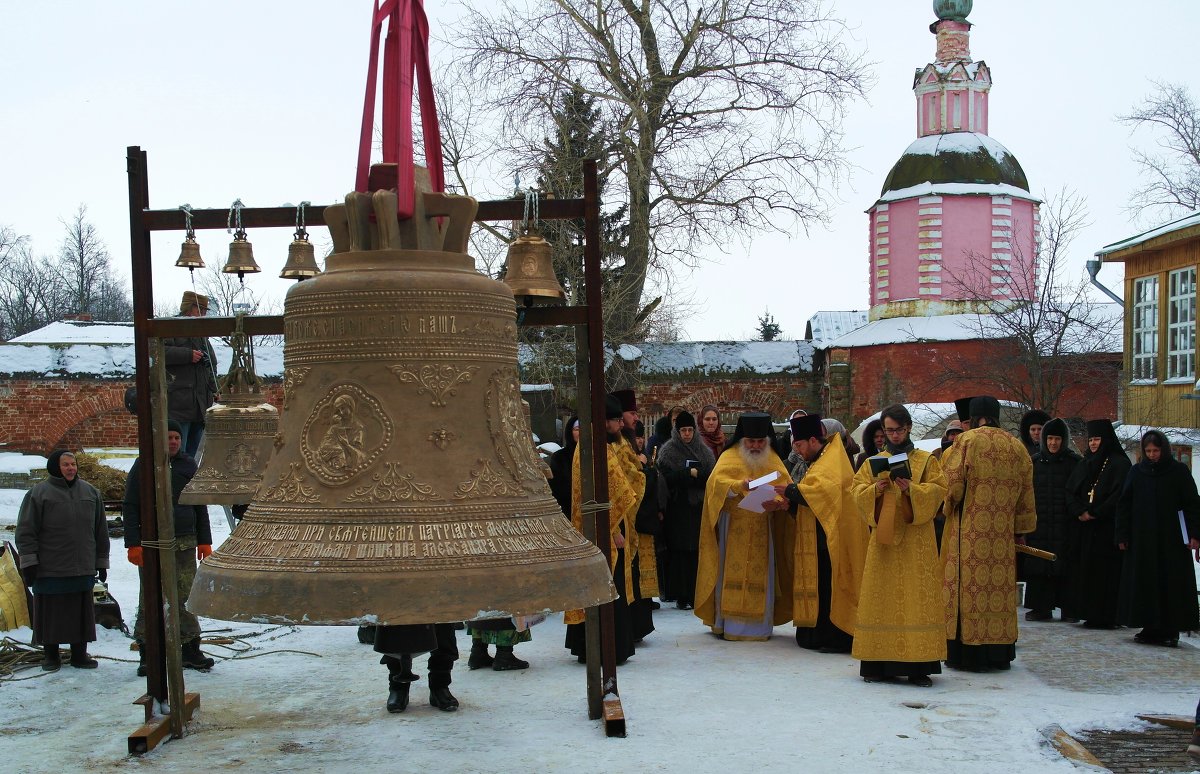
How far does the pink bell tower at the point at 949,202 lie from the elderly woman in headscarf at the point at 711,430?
18746 mm

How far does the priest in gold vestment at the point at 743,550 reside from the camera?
911cm

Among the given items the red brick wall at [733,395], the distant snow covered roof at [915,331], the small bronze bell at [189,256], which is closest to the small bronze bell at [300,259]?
the small bronze bell at [189,256]

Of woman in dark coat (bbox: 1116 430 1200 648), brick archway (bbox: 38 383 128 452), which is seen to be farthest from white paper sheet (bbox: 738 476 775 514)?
brick archway (bbox: 38 383 128 452)

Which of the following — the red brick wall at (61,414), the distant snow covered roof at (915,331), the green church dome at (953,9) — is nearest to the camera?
the red brick wall at (61,414)

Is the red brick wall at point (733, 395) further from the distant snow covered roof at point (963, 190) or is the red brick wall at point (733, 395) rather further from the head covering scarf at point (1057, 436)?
the head covering scarf at point (1057, 436)

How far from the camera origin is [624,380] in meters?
24.2

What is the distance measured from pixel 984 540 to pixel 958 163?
2307 cm

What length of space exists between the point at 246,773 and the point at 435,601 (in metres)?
3.25

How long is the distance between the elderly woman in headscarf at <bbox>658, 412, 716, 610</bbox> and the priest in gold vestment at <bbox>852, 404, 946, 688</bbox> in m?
2.65

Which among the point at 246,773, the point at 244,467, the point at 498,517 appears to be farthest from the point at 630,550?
the point at 498,517

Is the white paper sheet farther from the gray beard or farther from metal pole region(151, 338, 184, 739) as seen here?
metal pole region(151, 338, 184, 739)

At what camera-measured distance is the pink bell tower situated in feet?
94.5

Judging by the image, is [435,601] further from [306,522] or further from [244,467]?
[244,467]

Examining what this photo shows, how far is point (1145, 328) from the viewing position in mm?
18500
